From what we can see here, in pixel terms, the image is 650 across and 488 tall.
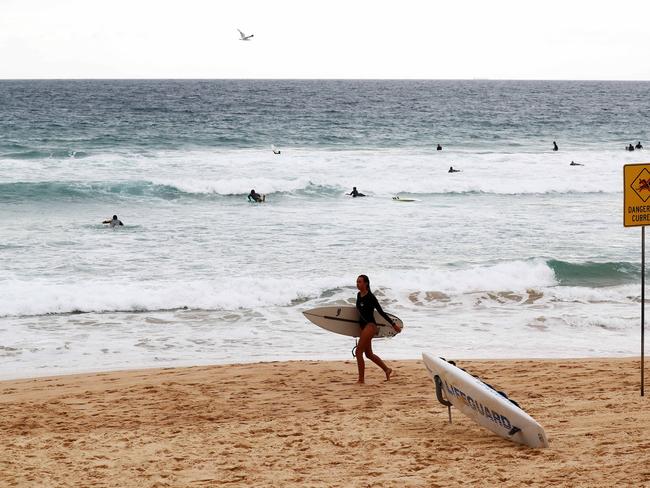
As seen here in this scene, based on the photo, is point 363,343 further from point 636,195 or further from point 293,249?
point 293,249

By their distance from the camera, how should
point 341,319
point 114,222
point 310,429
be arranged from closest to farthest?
point 310,429 → point 341,319 → point 114,222

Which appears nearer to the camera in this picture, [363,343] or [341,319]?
[363,343]

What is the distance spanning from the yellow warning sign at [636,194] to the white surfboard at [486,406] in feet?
7.15

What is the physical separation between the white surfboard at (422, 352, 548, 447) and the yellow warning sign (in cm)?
218

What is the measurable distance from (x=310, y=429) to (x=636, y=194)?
3.94 m

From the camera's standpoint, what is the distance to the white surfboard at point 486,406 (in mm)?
7359

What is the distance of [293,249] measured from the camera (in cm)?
2106

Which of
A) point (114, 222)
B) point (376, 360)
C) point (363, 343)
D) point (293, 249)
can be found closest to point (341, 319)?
point (363, 343)

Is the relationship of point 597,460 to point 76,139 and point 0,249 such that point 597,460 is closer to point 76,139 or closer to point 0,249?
point 0,249

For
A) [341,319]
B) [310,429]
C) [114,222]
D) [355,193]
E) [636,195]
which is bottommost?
[310,429]

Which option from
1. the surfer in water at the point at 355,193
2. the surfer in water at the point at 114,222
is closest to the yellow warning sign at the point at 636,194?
the surfer in water at the point at 114,222

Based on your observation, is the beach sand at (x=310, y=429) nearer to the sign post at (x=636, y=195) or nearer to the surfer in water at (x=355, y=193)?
the sign post at (x=636, y=195)

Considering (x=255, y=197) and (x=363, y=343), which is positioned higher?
(x=255, y=197)

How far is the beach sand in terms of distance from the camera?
277 inches
